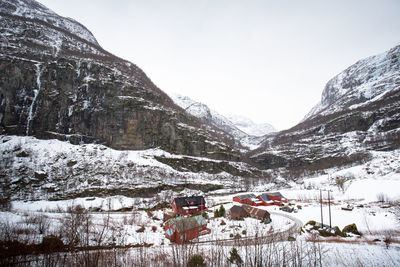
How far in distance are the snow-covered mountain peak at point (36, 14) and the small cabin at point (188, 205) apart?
166 m

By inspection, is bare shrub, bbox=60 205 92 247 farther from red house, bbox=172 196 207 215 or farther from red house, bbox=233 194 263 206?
red house, bbox=233 194 263 206

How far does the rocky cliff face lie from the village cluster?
51.4m

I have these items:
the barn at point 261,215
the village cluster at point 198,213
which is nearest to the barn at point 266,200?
the village cluster at point 198,213

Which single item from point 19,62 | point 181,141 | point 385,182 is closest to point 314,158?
point 385,182

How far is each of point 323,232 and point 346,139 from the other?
160364mm

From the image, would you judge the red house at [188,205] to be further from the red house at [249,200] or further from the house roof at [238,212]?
the red house at [249,200]

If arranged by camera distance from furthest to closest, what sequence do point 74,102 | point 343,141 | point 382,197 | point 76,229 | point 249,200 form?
point 343,141 → point 74,102 → point 249,200 → point 382,197 → point 76,229

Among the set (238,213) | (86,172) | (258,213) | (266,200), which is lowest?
(266,200)

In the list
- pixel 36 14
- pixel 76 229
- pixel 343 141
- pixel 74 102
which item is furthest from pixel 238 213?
pixel 36 14

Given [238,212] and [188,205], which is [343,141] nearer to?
[238,212]

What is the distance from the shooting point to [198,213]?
131ft

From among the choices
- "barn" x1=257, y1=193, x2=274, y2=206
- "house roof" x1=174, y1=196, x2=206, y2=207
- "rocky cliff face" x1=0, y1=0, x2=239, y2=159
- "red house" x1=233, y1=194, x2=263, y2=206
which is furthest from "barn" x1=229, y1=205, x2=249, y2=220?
"rocky cliff face" x1=0, y1=0, x2=239, y2=159

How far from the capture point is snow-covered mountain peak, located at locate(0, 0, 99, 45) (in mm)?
129000

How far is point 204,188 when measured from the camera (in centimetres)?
7525
